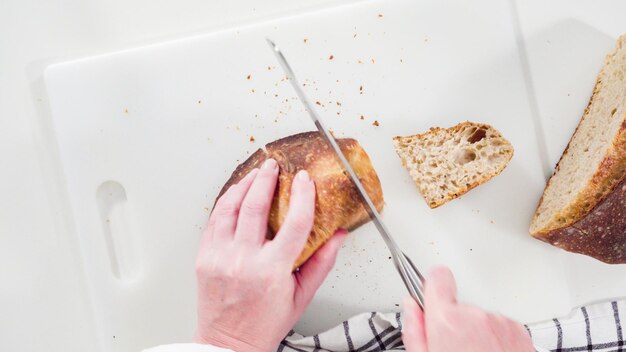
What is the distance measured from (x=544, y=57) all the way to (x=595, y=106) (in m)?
0.19

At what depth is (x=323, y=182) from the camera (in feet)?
4.75

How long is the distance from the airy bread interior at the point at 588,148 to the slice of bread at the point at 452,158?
0.55 feet

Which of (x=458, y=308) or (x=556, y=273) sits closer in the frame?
(x=458, y=308)

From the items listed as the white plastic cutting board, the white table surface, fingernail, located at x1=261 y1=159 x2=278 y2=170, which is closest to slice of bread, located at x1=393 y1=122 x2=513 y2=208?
the white plastic cutting board

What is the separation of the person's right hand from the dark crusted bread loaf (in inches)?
12.3

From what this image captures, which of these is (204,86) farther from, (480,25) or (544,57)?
(544,57)

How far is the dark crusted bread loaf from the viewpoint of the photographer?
145 cm

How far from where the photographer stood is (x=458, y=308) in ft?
3.89

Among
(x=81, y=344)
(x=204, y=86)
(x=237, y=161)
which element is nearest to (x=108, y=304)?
(x=81, y=344)

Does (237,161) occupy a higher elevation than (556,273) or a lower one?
higher

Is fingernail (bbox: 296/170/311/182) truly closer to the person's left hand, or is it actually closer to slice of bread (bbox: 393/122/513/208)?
the person's left hand

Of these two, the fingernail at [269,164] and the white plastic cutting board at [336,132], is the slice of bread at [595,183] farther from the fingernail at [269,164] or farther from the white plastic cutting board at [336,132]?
the fingernail at [269,164]

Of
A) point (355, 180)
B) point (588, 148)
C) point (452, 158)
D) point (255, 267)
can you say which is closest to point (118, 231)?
point (255, 267)

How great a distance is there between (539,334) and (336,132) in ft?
2.50
